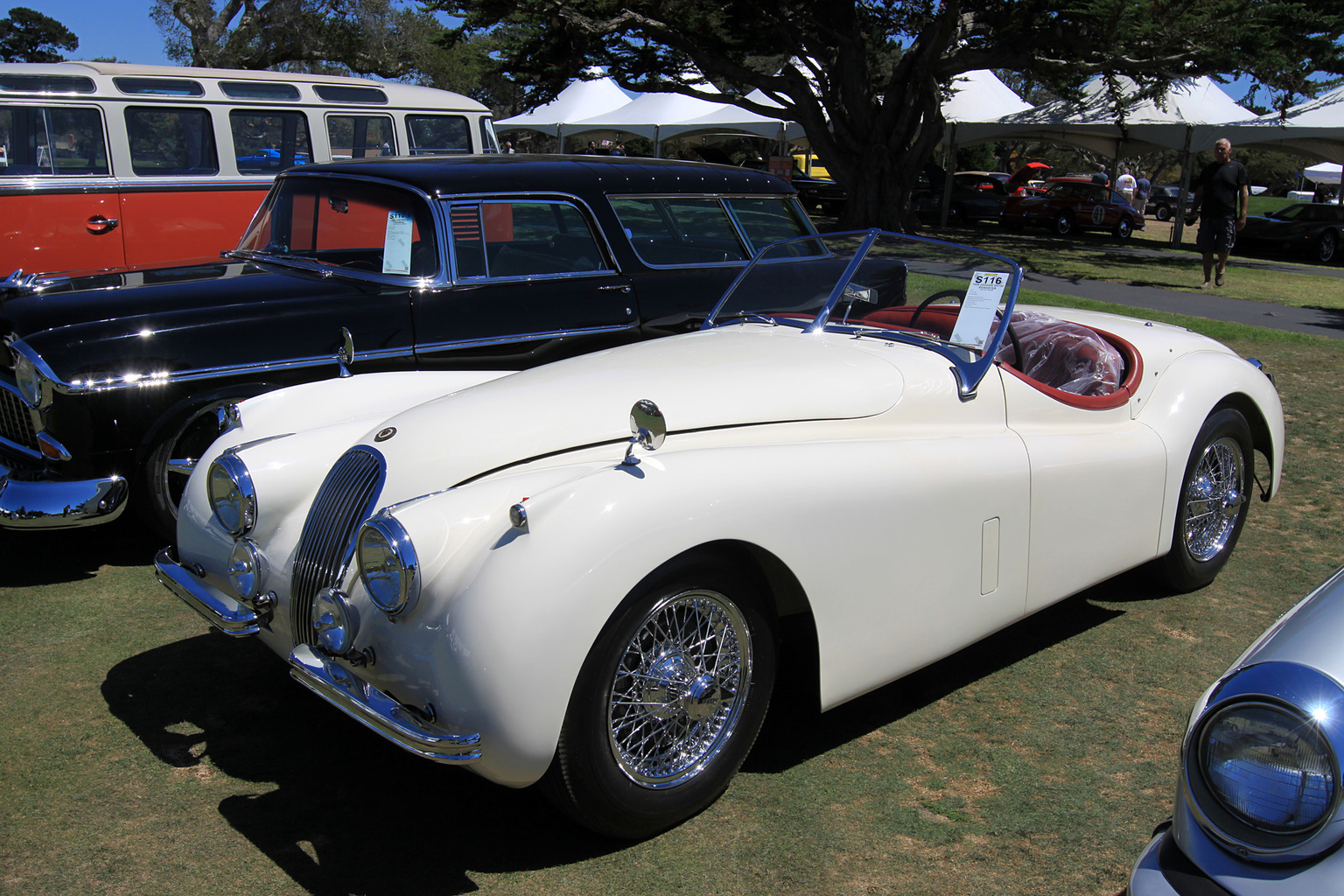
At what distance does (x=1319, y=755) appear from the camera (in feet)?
5.29

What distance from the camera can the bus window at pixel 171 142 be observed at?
8164 mm

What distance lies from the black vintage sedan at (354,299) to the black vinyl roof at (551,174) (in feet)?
0.04

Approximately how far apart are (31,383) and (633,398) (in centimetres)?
Answer: 288

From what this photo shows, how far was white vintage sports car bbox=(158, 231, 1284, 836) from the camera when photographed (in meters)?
2.35

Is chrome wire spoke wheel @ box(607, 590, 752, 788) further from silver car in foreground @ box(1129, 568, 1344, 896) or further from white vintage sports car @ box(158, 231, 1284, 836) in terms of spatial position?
silver car in foreground @ box(1129, 568, 1344, 896)

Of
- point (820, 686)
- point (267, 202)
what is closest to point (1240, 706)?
point (820, 686)

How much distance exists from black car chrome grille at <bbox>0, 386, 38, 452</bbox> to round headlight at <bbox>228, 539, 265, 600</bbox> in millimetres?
2028

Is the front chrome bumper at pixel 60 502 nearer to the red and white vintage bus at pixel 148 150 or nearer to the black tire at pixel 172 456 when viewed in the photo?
the black tire at pixel 172 456

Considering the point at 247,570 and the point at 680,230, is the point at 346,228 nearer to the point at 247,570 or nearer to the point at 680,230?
the point at 680,230

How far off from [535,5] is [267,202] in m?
15.2

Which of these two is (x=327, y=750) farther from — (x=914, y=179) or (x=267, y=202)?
(x=914, y=179)

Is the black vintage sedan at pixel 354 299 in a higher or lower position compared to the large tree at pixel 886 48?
lower

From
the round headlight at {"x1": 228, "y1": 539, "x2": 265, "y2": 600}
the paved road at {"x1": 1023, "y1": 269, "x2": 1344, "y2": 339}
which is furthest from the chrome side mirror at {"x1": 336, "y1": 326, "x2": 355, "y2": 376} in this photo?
the paved road at {"x1": 1023, "y1": 269, "x2": 1344, "y2": 339}

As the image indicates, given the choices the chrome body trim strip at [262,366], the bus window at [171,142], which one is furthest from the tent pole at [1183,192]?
the chrome body trim strip at [262,366]
